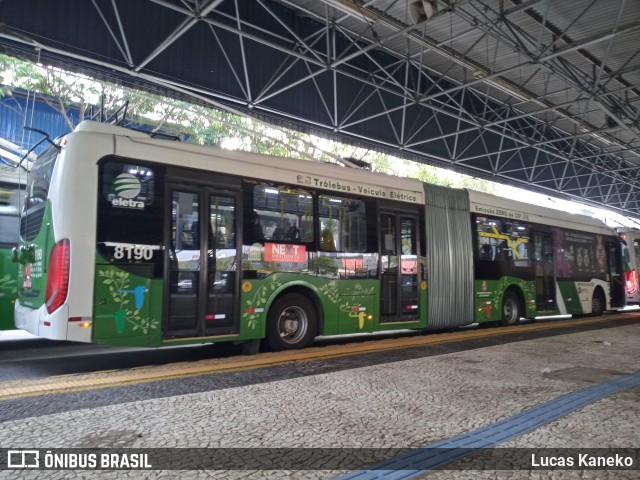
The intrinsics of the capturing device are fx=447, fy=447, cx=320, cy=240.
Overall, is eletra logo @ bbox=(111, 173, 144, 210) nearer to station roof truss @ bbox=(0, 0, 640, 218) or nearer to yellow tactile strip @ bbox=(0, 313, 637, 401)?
yellow tactile strip @ bbox=(0, 313, 637, 401)

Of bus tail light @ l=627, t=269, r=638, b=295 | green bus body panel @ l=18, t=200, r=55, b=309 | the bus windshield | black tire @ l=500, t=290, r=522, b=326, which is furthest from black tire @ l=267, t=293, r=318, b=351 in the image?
bus tail light @ l=627, t=269, r=638, b=295

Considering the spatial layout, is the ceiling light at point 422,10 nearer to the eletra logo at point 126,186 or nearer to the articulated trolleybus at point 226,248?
the articulated trolleybus at point 226,248

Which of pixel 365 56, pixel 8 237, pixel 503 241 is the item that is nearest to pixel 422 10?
pixel 365 56

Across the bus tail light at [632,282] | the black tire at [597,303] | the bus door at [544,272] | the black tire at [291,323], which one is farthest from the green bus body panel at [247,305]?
the bus tail light at [632,282]

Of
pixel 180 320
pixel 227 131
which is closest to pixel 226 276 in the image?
pixel 180 320

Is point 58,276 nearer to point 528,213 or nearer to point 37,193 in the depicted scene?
point 37,193

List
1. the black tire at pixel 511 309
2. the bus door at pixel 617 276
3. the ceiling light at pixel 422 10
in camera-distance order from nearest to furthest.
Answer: the ceiling light at pixel 422 10 → the black tire at pixel 511 309 → the bus door at pixel 617 276

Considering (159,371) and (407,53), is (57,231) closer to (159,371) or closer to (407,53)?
(159,371)

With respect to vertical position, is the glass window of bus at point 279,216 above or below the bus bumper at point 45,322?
above

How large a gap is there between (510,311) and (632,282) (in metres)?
9.06

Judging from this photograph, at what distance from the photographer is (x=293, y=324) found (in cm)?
718

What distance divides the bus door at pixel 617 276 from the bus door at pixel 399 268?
10156mm

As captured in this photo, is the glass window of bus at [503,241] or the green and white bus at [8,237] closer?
the green and white bus at [8,237]

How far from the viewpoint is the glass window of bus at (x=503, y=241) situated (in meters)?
10.3
